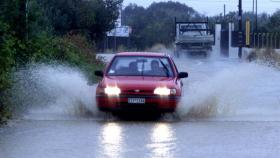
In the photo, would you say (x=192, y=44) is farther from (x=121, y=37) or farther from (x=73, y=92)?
(x=73, y=92)

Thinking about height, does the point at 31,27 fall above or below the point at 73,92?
above

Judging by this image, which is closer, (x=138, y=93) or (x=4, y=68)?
(x=4, y=68)

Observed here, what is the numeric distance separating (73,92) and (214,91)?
3.52 m

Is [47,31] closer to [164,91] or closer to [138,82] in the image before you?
[138,82]

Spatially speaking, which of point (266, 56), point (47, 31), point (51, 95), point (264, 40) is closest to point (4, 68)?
point (51, 95)

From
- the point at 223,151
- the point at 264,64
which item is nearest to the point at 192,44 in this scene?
the point at 264,64

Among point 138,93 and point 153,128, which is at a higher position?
point 138,93

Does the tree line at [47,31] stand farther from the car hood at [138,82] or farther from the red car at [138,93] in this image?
the car hood at [138,82]

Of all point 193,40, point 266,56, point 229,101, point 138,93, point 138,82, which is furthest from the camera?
point 193,40

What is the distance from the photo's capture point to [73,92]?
63.1 feet

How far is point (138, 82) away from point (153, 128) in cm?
185

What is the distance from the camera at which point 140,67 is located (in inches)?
734

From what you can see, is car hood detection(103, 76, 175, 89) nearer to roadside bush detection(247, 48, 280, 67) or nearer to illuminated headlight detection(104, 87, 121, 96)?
illuminated headlight detection(104, 87, 121, 96)

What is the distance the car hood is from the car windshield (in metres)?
0.35
